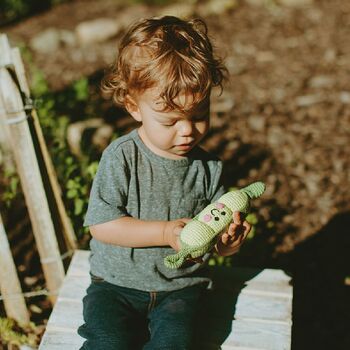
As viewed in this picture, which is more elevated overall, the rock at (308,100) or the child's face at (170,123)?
the child's face at (170,123)

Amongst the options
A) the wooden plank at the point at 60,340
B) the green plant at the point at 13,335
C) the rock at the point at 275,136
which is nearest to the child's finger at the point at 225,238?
the wooden plank at the point at 60,340

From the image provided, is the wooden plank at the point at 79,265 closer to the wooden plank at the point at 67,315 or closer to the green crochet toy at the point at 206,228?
the wooden plank at the point at 67,315

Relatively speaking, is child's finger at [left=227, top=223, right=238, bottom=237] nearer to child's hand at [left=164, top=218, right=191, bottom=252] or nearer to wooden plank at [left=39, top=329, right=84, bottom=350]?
child's hand at [left=164, top=218, right=191, bottom=252]

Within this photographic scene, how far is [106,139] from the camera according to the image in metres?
4.52

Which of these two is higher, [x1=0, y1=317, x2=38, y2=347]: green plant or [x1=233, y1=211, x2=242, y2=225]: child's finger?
[x1=233, y1=211, x2=242, y2=225]: child's finger

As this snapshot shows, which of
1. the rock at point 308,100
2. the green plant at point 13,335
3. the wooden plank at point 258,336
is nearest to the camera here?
the wooden plank at point 258,336

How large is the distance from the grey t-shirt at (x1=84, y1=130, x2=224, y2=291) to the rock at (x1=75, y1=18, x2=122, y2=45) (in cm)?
442

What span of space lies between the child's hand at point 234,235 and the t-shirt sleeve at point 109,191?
0.44 metres

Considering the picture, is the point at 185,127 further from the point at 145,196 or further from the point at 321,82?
the point at 321,82

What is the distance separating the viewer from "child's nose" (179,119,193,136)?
7.11ft

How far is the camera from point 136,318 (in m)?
2.42

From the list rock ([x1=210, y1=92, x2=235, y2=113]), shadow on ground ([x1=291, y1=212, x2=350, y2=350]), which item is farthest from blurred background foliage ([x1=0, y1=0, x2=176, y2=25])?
shadow on ground ([x1=291, y1=212, x2=350, y2=350])

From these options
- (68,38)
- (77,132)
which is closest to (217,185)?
(77,132)

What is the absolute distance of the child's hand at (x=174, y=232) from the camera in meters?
2.20
